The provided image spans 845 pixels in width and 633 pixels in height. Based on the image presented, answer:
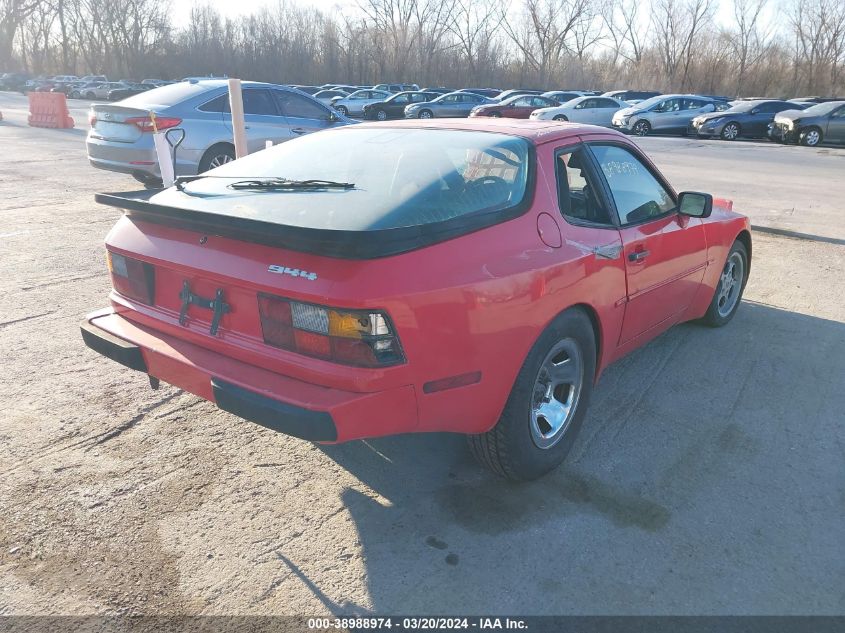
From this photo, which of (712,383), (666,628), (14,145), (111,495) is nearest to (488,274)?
(666,628)

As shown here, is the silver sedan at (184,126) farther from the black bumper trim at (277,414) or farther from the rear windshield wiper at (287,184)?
the black bumper trim at (277,414)

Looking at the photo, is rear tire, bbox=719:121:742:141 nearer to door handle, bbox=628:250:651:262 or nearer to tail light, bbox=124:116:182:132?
tail light, bbox=124:116:182:132

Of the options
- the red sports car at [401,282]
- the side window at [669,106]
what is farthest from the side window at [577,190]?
the side window at [669,106]

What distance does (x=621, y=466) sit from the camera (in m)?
3.33

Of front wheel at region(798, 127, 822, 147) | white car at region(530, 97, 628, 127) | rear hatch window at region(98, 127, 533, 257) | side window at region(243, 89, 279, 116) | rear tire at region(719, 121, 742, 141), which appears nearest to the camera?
rear hatch window at region(98, 127, 533, 257)

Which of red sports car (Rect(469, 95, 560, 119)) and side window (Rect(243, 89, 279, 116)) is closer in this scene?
side window (Rect(243, 89, 279, 116))

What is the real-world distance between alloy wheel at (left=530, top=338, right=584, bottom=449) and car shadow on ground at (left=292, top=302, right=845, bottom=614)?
228 millimetres

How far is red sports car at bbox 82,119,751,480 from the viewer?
249 cm

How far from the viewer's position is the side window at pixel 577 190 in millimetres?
3273

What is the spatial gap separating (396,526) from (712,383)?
2462mm

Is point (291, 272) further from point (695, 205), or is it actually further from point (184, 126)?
point (184, 126)

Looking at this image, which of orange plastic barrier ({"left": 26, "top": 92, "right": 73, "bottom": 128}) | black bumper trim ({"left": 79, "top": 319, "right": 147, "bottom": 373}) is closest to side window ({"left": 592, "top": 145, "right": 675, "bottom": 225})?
black bumper trim ({"left": 79, "top": 319, "right": 147, "bottom": 373})

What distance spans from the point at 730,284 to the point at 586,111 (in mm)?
24234

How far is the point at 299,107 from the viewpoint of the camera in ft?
34.4
